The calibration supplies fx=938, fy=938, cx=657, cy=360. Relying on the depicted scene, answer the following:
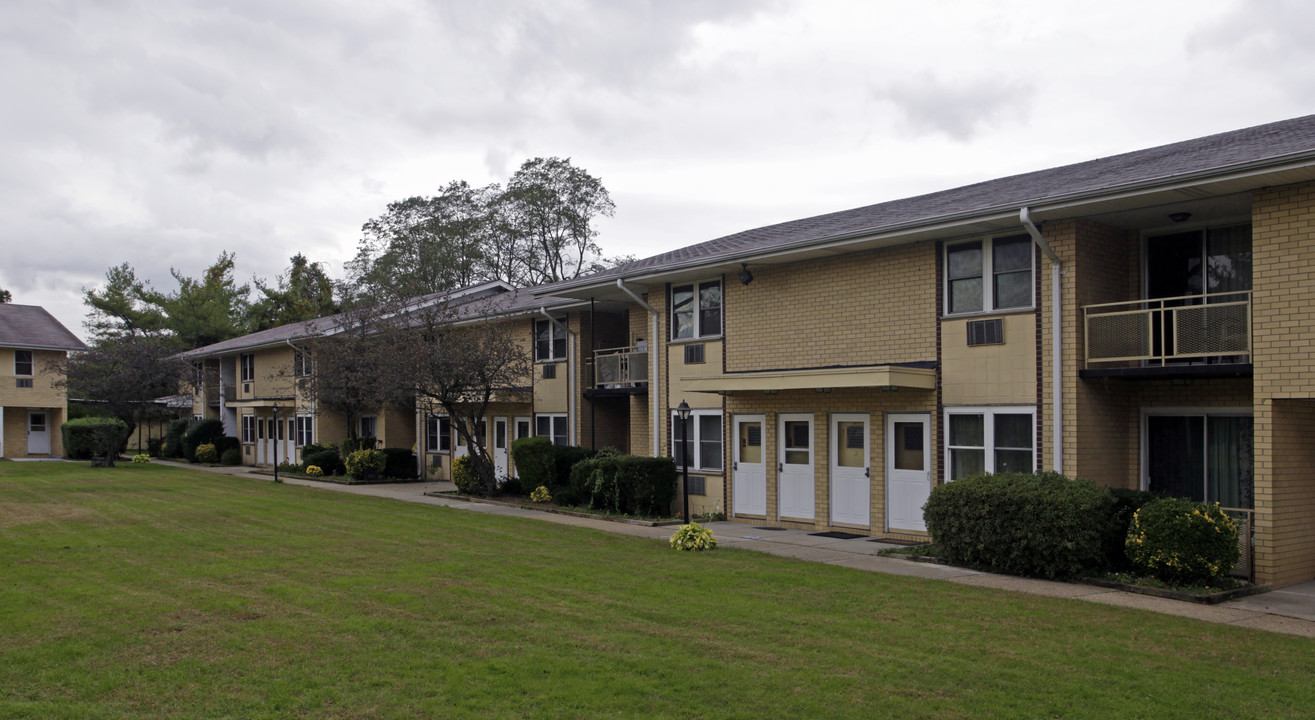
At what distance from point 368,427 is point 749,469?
1961 cm

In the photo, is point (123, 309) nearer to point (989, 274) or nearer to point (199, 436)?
point (199, 436)

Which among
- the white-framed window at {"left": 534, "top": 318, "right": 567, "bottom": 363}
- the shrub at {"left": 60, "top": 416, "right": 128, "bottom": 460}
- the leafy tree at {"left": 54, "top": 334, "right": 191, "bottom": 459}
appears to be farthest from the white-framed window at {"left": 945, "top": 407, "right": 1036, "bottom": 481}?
the shrub at {"left": 60, "top": 416, "right": 128, "bottom": 460}

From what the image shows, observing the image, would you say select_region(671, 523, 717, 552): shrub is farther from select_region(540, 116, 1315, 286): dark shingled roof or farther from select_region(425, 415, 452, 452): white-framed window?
select_region(425, 415, 452, 452): white-framed window

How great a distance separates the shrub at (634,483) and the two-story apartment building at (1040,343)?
991 millimetres

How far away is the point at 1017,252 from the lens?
14.0 m

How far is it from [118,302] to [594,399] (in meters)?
44.8

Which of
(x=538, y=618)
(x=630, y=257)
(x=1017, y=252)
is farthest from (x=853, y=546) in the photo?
(x=630, y=257)

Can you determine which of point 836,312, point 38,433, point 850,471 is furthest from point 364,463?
point 38,433

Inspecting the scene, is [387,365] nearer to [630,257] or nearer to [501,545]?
[501,545]

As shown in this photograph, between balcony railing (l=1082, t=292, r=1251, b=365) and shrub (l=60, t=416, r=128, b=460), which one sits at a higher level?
balcony railing (l=1082, t=292, r=1251, b=365)

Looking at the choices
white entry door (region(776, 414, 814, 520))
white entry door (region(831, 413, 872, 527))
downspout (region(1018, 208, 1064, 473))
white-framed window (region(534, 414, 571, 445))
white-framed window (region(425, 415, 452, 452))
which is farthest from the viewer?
white-framed window (region(425, 415, 452, 452))

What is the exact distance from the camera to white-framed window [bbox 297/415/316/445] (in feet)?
115

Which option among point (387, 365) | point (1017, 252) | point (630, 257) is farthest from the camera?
point (630, 257)

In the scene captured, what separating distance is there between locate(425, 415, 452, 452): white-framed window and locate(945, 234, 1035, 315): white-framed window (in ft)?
60.5
